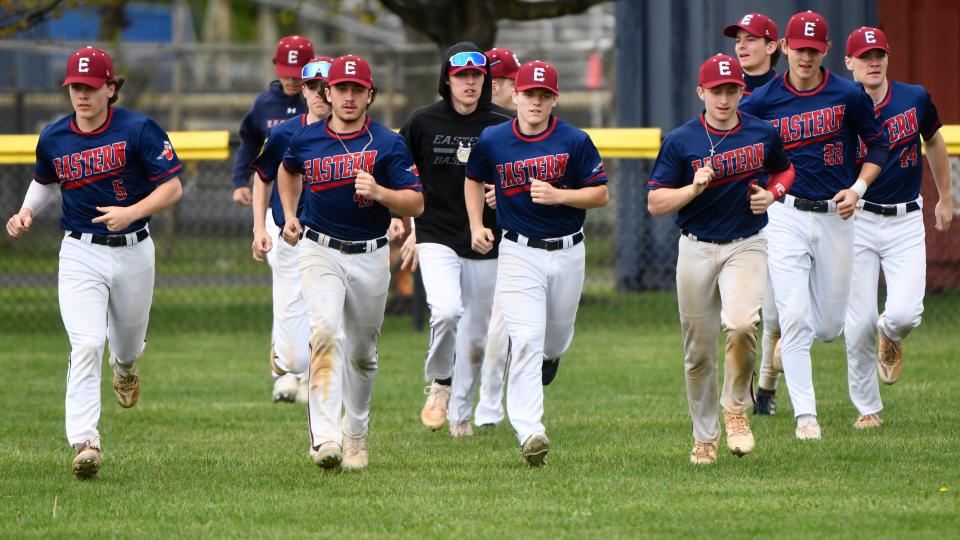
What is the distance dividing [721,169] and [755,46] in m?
2.16

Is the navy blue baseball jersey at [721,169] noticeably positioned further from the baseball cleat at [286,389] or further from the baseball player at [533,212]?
the baseball cleat at [286,389]

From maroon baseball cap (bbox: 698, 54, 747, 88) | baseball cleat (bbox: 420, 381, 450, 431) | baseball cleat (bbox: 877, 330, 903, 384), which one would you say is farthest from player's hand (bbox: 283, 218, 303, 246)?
baseball cleat (bbox: 877, 330, 903, 384)

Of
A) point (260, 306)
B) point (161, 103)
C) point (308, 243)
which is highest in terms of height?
point (308, 243)

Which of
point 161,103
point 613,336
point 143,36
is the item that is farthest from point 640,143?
point 143,36

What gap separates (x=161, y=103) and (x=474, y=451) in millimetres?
15352

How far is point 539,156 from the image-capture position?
27.4 ft

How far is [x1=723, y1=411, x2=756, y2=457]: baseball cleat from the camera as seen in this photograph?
26.4 feet

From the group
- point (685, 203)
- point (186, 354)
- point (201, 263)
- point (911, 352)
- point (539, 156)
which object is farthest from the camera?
point (201, 263)

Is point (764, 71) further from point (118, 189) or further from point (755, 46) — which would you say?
point (118, 189)

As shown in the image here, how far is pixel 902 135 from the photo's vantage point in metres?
9.49

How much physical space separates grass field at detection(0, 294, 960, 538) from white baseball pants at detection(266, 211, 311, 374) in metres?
0.44

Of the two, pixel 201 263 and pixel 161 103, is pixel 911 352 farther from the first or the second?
pixel 161 103

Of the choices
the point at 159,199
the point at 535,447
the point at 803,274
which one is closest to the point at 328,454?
the point at 535,447

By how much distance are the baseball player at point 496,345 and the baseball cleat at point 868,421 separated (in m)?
1.83
